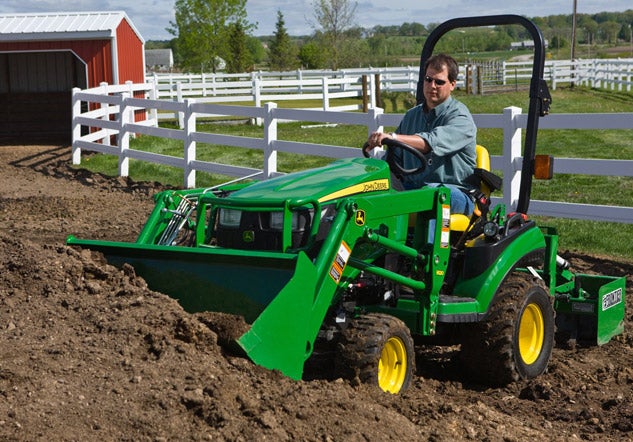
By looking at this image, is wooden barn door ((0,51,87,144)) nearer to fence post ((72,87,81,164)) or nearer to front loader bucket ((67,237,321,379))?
fence post ((72,87,81,164))

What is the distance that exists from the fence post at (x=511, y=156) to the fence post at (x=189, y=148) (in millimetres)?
6049

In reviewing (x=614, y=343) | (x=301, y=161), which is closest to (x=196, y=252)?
(x=614, y=343)

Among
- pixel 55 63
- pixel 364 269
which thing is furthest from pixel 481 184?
pixel 55 63

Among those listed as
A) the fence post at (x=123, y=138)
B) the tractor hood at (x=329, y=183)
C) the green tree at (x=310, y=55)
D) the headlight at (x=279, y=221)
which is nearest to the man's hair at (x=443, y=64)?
the tractor hood at (x=329, y=183)

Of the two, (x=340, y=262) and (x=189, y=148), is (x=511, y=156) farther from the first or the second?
(x=189, y=148)

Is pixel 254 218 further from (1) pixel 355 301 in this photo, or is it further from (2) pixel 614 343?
(2) pixel 614 343

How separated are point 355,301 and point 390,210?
54 centimetres

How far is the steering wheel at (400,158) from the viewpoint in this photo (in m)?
5.40

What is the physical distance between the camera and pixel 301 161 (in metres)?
17.2

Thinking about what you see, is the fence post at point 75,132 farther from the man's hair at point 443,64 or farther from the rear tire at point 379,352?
the rear tire at point 379,352

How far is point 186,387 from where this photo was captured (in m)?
4.25

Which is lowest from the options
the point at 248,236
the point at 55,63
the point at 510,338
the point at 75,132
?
the point at 75,132

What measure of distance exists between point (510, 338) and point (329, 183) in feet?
4.25

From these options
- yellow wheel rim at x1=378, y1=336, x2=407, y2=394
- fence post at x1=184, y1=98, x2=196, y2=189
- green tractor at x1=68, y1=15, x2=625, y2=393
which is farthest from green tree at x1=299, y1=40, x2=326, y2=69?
yellow wheel rim at x1=378, y1=336, x2=407, y2=394
